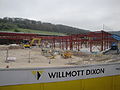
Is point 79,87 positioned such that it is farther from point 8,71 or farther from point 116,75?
point 8,71

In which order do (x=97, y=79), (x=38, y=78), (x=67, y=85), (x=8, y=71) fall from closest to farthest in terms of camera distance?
(x=8, y=71)
(x=38, y=78)
(x=67, y=85)
(x=97, y=79)

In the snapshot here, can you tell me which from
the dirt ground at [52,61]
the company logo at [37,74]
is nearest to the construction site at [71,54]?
the dirt ground at [52,61]

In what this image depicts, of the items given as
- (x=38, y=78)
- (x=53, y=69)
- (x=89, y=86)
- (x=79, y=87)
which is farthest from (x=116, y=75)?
(x=38, y=78)

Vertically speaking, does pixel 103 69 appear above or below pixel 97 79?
above

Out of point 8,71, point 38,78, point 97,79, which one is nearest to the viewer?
point 8,71

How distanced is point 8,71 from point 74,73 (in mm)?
1430

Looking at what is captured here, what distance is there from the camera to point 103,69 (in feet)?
10.0

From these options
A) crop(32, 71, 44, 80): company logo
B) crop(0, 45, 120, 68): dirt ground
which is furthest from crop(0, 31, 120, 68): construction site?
crop(32, 71, 44, 80): company logo

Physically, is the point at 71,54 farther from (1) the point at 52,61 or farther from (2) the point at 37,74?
(2) the point at 37,74

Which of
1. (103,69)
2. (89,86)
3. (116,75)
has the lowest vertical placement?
(89,86)

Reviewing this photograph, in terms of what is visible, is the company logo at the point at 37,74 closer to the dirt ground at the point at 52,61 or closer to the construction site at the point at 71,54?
the construction site at the point at 71,54

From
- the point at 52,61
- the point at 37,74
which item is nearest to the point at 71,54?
the point at 52,61

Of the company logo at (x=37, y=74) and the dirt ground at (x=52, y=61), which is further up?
the company logo at (x=37, y=74)

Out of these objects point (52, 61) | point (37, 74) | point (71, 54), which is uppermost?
point (37, 74)
